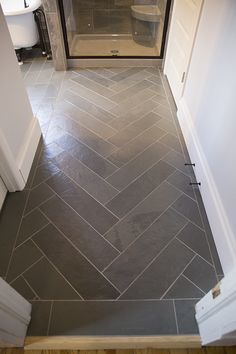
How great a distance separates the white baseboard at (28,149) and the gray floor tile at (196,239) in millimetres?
1121

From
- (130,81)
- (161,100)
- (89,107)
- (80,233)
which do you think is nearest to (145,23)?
(130,81)

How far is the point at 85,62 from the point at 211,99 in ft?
6.34

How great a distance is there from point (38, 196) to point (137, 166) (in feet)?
2.42

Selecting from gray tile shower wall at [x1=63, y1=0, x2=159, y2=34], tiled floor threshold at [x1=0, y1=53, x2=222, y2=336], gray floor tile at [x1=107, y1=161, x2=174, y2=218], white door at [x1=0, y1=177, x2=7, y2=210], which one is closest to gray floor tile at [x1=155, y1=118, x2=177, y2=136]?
tiled floor threshold at [x1=0, y1=53, x2=222, y2=336]

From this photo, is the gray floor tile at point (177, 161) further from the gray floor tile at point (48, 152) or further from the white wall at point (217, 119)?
the gray floor tile at point (48, 152)

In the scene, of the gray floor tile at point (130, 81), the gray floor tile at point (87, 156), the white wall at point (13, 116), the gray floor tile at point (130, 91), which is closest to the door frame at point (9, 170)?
the white wall at point (13, 116)

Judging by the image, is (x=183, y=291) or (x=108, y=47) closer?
(x=183, y=291)

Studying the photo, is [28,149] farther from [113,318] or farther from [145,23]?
[145,23]

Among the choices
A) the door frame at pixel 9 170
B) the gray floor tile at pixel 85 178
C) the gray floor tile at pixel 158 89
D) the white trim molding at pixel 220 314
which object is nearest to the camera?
the white trim molding at pixel 220 314

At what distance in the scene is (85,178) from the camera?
5.75 ft

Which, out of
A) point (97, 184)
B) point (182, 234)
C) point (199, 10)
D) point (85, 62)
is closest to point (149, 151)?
point (97, 184)

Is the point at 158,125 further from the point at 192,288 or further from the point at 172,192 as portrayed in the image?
the point at 192,288

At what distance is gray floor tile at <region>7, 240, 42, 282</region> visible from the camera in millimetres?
1299

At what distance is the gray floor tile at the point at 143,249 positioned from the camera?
1288 millimetres
